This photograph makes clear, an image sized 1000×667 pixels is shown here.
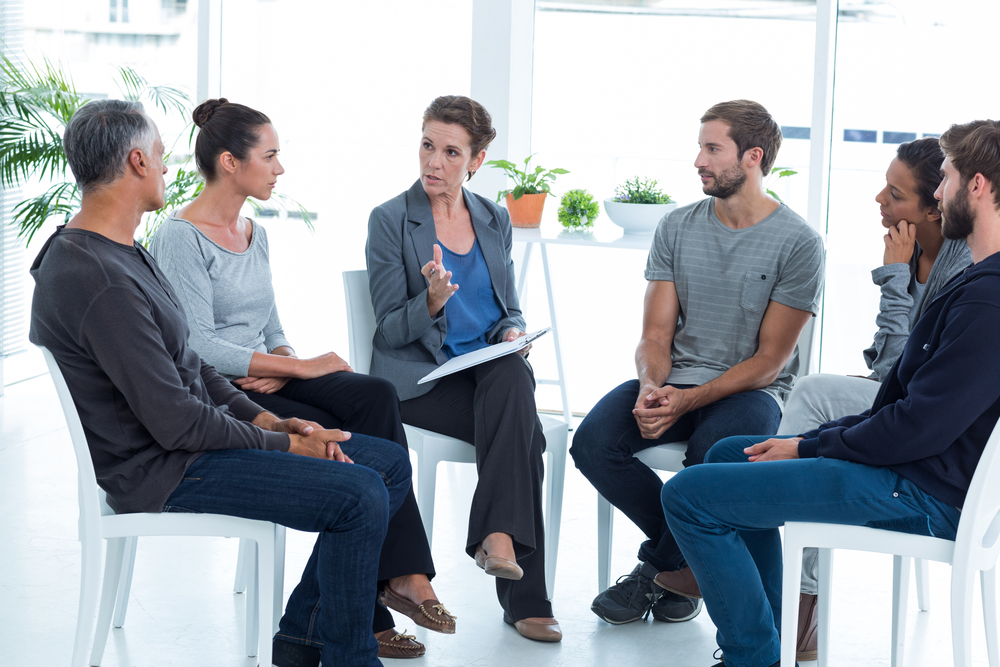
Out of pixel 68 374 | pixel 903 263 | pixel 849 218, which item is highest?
pixel 849 218

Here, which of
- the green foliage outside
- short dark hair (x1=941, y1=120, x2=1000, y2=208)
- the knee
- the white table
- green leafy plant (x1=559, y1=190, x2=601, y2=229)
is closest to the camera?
short dark hair (x1=941, y1=120, x2=1000, y2=208)

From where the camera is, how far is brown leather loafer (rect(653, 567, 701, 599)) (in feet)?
7.29

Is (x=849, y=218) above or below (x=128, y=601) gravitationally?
above

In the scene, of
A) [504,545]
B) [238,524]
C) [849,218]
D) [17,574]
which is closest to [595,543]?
[504,545]

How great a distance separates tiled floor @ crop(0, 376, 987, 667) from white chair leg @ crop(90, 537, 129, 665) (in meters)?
0.07

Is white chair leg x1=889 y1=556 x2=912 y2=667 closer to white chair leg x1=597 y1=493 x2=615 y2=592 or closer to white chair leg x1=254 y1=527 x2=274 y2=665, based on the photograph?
white chair leg x1=597 y1=493 x2=615 y2=592

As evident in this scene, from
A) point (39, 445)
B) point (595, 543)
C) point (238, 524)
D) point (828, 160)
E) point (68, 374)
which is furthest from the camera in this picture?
point (828, 160)

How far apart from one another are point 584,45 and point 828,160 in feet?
3.58

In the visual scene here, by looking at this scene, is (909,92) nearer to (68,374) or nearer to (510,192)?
(510,192)

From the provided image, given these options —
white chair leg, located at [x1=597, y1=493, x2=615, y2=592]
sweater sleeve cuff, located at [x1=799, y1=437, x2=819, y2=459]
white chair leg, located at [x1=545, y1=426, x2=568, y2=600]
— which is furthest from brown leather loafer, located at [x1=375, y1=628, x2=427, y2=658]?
sweater sleeve cuff, located at [x1=799, y1=437, x2=819, y2=459]

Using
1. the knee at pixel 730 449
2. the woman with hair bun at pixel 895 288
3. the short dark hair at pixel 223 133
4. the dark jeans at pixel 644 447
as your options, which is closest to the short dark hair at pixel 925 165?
the woman with hair bun at pixel 895 288

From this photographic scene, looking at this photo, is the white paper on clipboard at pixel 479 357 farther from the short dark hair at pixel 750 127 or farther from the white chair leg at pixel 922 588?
the white chair leg at pixel 922 588

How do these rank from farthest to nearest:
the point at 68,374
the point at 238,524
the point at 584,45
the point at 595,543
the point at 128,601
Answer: the point at 584,45, the point at 595,543, the point at 128,601, the point at 238,524, the point at 68,374

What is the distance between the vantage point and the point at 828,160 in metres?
3.69
